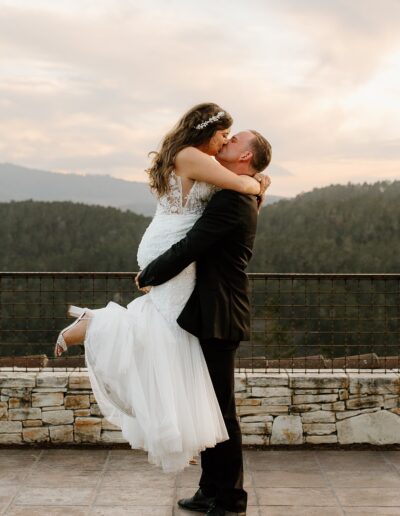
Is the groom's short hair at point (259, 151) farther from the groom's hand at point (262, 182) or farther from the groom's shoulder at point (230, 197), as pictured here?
the groom's shoulder at point (230, 197)

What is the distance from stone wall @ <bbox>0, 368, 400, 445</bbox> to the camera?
15.3 feet

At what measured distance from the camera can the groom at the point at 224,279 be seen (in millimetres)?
3049

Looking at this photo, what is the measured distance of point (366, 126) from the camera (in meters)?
16.2

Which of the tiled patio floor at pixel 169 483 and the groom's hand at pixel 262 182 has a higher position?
the groom's hand at pixel 262 182

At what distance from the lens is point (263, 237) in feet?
111

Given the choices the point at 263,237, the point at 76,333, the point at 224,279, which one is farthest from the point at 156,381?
the point at 263,237

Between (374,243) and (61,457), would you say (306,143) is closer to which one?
(374,243)

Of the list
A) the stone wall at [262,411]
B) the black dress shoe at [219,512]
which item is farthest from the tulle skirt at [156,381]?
the stone wall at [262,411]

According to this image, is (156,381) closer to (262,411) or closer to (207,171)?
(207,171)

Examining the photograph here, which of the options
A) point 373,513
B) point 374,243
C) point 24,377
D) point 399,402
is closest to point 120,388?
point 373,513

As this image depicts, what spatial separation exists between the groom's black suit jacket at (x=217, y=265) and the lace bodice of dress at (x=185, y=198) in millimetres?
104

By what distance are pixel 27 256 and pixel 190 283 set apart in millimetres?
30773

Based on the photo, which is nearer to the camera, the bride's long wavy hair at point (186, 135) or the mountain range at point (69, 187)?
the bride's long wavy hair at point (186, 135)

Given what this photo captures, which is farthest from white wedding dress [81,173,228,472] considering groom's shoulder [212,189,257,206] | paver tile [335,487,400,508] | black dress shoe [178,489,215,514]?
paver tile [335,487,400,508]
